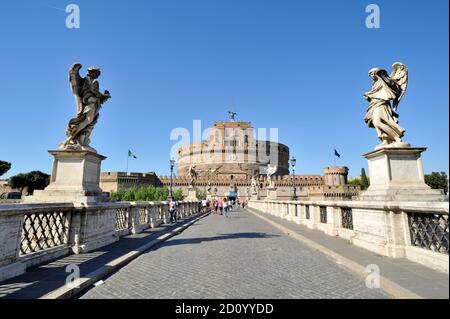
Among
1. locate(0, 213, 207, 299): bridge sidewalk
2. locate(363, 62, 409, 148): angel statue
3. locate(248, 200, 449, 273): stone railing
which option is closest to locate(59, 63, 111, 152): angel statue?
locate(0, 213, 207, 299): bridge sidewalk

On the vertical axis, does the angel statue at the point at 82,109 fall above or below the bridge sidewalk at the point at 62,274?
above

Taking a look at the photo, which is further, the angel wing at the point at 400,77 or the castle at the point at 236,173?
the castle at the point at 236,173

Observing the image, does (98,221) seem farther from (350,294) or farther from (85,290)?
(350,294)

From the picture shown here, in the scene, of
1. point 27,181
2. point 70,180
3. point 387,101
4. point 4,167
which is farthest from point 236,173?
point 70,180

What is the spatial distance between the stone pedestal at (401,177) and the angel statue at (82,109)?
23.9 ft

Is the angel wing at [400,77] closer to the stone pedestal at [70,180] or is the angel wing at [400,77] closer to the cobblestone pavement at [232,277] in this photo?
Result: the cobblestone pavement at [232,277]

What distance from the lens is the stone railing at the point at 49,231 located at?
14.0 feet

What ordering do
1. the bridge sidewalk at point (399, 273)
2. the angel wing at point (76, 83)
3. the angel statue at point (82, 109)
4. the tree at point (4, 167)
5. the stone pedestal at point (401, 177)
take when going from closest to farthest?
the bridge sidewalk at point (399, 273) < the stone pedestal at point (401, 177) < the angel statue at point (82, 109) < the angel wing at point (76, 83) < the tree at point (4, 167)

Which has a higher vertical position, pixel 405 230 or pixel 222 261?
pixel 405 230

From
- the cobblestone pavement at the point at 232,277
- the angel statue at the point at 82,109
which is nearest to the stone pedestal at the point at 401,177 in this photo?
the cobblestone pavement at the point at 232,277

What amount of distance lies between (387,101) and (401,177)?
6.33ft

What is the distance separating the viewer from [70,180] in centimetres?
679

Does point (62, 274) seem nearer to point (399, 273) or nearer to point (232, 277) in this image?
point (232, 277)
